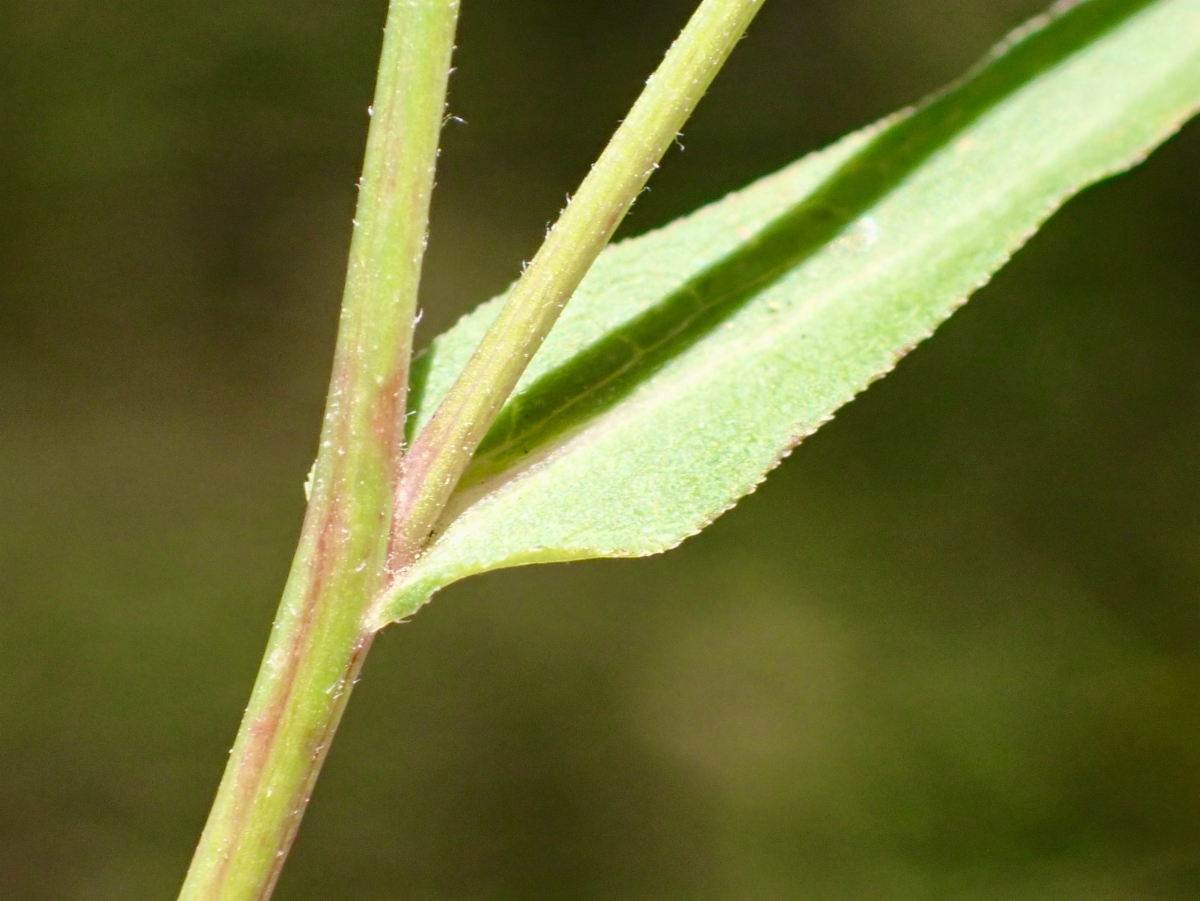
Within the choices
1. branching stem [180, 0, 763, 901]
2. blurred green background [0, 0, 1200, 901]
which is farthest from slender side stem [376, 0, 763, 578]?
blurred green background [0, 0, 1200, 901]

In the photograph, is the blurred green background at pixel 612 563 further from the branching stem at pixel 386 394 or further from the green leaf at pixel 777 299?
the branching stem at pixel 386 394

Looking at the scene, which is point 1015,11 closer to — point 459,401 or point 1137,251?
point 1137,251


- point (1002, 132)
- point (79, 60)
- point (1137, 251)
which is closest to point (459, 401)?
point (1002, 132)

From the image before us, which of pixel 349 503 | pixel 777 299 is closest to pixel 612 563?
pixel 777 299

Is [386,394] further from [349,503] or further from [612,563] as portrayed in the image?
[612,563]

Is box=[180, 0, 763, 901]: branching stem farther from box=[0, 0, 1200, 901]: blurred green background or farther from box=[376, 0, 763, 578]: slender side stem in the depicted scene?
box=[0, 0, 1200, 901]: blurred green background

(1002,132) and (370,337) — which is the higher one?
(1002,132)
